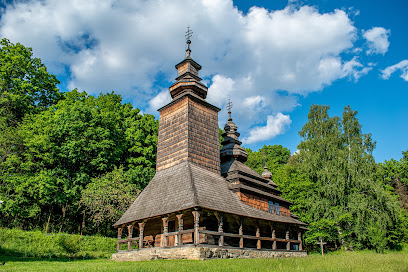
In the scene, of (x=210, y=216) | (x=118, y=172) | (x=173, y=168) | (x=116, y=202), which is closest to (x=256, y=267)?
(x=210, y=216)

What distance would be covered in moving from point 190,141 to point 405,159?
4055 cm

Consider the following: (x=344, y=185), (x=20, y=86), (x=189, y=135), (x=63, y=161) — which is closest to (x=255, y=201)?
(x=189, y=135)

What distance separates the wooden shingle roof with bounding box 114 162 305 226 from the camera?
1451 centimetres

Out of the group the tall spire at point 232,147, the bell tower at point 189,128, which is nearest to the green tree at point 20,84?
the bell tower at point 189,128

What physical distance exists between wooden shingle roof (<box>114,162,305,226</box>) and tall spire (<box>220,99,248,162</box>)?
5.87 metres

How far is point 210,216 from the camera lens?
635 inches

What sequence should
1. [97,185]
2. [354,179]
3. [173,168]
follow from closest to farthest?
1. [173,168]
2. [97,185]
3. [354,179]

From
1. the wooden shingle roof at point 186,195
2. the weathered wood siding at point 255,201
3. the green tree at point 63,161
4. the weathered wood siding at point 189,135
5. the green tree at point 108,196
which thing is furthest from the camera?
the green tree at point 108,196

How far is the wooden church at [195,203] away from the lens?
14.0 m

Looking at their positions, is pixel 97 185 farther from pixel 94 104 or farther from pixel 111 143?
pixel 94 104

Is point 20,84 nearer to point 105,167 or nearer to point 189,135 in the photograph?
point 105,167

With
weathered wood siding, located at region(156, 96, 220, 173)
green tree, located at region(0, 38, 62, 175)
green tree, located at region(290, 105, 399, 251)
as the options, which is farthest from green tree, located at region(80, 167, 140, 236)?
green tree, located at region(290, 105, 399, 251)

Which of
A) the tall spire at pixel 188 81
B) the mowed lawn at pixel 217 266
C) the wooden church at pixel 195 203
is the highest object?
the tall spire at pixel 188 81

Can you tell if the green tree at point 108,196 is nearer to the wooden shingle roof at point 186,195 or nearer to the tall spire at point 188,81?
the wooden shingle roof at point 186,195
